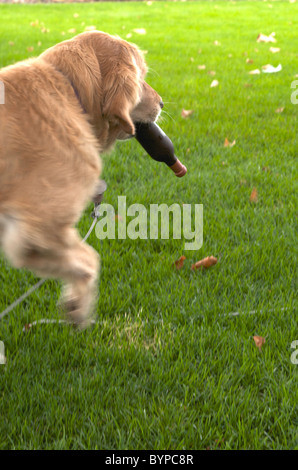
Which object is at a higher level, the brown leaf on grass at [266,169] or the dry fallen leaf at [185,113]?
the brown leaf on grass at [266,169]

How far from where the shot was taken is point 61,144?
2000mm

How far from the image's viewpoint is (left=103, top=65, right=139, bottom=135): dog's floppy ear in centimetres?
225

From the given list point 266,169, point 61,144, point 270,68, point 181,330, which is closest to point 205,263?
point 181,330

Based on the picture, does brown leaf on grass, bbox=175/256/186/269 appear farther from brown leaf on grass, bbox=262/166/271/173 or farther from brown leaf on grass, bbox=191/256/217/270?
brown leaf on grass, bbox=262/166/271/173

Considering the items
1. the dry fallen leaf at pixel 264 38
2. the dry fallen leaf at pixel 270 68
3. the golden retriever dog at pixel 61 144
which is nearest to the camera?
the golden retriever dog at pixel 61 144

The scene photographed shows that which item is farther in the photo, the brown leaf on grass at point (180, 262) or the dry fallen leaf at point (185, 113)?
the dry fallen leaf at point (185, 113)

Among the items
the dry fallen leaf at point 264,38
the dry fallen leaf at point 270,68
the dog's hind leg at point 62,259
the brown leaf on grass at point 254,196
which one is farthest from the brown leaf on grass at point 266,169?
the dry fallen leaf at point 264,38

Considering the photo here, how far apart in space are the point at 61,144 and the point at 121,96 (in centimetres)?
44

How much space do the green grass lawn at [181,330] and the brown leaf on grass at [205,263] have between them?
38 mm

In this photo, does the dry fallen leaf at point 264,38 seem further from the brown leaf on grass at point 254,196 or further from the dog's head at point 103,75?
the dog's head at point 103,75

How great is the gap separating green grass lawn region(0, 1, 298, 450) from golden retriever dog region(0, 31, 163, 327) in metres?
0.30

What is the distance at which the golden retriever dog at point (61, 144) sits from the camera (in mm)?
1876
